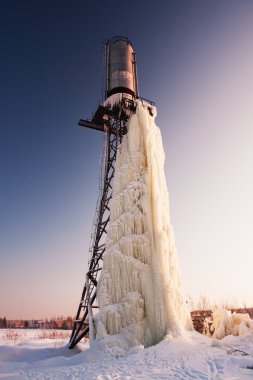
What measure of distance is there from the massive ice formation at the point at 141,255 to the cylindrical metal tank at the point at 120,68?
4561 mm

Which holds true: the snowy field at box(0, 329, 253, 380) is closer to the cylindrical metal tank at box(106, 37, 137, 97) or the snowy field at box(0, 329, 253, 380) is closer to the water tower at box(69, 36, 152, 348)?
the water tower at box(69, 36, 152, 348)

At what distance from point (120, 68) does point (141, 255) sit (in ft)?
46.1

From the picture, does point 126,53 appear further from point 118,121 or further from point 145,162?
point 145,162

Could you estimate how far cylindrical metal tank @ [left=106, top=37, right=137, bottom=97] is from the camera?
790 inches

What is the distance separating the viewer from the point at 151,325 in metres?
11.9

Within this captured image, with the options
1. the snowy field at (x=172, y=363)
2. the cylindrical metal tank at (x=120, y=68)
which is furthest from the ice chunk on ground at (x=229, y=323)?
the cylindrical metal tank at (x=120, y=68)

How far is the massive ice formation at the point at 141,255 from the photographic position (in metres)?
12.0

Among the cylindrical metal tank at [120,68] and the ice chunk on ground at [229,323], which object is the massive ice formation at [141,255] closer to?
the ice chunk on ground at [229,323]

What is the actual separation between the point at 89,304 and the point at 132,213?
20.1 feet

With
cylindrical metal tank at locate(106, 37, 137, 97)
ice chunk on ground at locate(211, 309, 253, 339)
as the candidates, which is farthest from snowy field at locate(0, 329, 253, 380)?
cylindrical metal tank at locate(106, 37, 137, 97)

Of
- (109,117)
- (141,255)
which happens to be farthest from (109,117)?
(141,255)

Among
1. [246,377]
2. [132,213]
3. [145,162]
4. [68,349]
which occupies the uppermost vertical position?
[145,162]

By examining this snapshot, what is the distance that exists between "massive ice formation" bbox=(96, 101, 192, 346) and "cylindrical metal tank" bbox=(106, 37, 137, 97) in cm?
456

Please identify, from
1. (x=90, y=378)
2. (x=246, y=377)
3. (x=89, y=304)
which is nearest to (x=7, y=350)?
(x=89, y=304)
